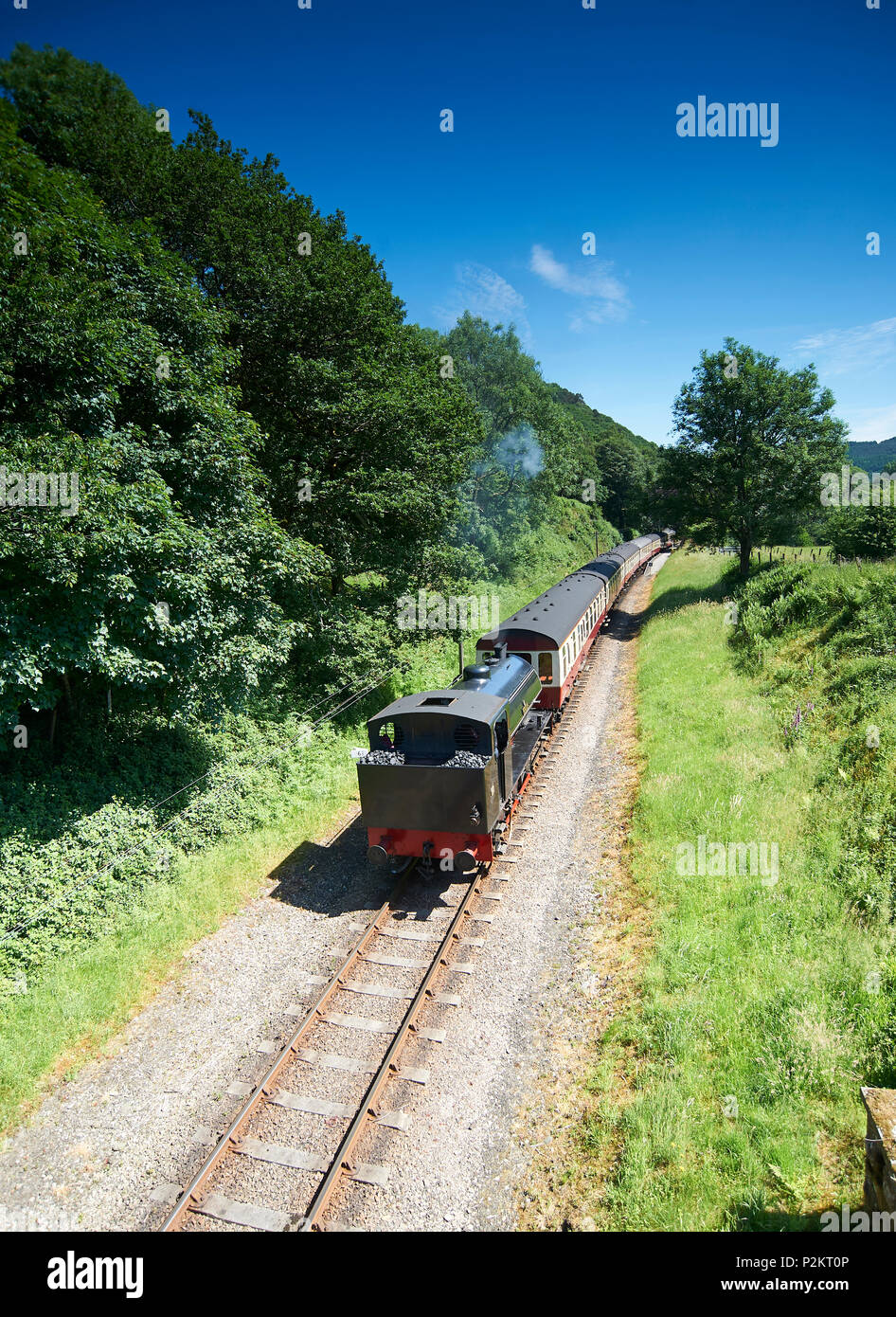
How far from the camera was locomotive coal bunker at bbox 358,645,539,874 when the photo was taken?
10461mm

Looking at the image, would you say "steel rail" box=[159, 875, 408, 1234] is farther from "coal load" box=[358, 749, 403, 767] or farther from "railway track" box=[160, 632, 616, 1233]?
"coal load" box=[358, 749, 403, 767]

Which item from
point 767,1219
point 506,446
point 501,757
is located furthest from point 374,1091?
point 506,446

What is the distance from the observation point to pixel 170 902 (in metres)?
10.8

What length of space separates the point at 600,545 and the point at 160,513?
62.8m

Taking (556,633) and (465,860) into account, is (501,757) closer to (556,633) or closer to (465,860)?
(465,860)

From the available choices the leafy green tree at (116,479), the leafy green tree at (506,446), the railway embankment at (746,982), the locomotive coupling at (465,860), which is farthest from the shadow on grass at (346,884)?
the leafy green tree at (506,446)

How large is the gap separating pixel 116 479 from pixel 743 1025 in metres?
12.3

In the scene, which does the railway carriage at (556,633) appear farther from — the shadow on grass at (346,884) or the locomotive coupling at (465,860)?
the locomotive coupling at (465,860)

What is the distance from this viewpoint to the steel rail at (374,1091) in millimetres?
6113

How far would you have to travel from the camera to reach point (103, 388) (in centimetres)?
1056

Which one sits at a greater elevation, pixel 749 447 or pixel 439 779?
pixel 749 447

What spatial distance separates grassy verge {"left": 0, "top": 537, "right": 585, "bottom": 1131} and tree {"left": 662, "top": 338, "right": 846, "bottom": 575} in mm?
25089

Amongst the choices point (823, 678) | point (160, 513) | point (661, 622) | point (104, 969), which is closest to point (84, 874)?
point (104, 969)
